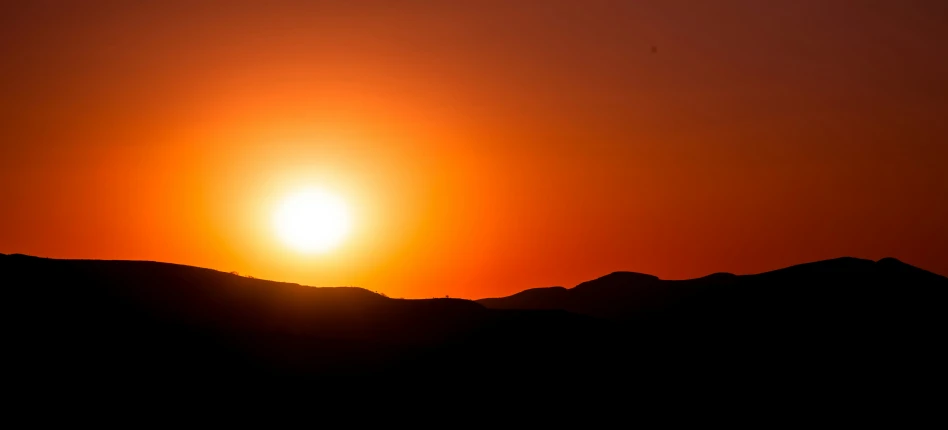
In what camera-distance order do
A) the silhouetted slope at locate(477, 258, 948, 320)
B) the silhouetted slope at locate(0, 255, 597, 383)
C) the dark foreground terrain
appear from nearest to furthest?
the silhouetted slope at locate(0, 255, 597, 383), the dark foreground terrain, the silhouetted slope at locate(477, 258, 948, 320)

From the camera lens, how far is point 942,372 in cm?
7069

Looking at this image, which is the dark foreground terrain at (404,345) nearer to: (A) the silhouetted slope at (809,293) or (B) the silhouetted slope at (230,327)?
(B) the silhouetted slope at (230,327)

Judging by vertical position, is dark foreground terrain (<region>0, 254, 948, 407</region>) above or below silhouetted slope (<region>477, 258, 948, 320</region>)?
below

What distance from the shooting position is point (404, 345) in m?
55.9

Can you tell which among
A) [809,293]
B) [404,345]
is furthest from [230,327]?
[809,293]

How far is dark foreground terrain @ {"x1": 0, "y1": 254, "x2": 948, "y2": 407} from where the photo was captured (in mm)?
47469

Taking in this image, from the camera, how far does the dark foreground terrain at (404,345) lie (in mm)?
47469

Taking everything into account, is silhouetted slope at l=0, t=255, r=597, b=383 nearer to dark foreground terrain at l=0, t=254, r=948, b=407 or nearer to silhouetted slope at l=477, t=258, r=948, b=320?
dark foreground terrain at l=0, t=254, r=948, b=407

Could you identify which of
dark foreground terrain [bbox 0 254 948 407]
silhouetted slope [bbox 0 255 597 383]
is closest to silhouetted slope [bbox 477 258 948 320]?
dark foreground terrain [bbox 0 254 948 407]

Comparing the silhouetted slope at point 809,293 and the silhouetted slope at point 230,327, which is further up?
the silhouetted slope at point 809,293

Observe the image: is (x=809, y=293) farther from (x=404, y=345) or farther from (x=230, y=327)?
(x=230, y=327)

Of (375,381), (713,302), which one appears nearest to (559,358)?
(375,381)

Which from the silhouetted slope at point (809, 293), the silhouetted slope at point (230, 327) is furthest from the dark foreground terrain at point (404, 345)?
the silhouetted slope at point (809, 293)

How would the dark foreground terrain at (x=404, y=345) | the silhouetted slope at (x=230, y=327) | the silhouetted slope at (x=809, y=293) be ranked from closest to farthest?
the silhouetted slope at (x=230, y=327), the dark foreground terrain at (x=404, y=345), the silhouetted slope at (x=809, y=293)
